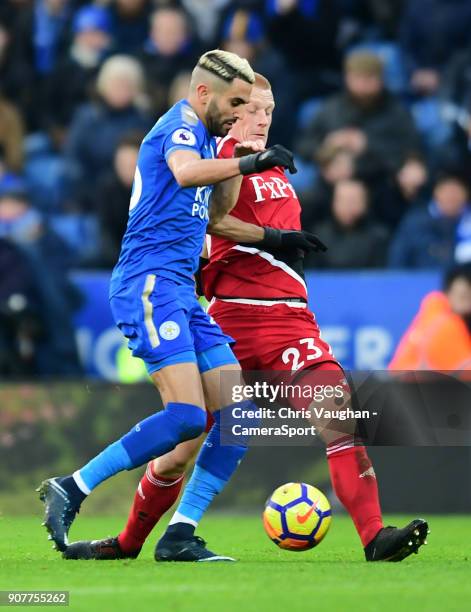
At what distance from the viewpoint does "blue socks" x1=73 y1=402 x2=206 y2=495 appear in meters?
6.36

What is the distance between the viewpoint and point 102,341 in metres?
11.9

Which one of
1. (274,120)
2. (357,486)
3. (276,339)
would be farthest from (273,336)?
(274,120)

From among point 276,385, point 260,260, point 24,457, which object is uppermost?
point 260,260

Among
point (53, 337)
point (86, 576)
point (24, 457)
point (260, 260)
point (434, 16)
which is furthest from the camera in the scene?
point (434, 16)

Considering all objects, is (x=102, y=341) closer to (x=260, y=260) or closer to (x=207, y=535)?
(x=207, y=535)

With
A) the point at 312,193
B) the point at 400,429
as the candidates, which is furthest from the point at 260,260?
the point at 312,193

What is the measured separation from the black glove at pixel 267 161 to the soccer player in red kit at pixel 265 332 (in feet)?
2.58

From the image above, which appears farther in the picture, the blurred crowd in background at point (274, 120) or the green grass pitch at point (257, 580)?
the blurred crowd in background at point (274, 120)

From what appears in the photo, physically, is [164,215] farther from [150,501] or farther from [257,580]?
[257,580]

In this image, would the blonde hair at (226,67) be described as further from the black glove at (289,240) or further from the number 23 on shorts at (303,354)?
the number 23 on shorts at (303,354)

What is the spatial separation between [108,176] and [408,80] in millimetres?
3243

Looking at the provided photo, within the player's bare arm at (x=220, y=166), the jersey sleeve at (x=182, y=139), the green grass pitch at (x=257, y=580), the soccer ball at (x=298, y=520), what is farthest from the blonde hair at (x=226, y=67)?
the green grass pitch at (x=257, y=580)

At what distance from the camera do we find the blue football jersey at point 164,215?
6547 mm

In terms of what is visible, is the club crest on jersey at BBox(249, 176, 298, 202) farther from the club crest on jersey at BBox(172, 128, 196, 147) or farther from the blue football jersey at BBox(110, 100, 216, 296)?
the club crest on jersey at BBox(172, 128, 196, 147)
